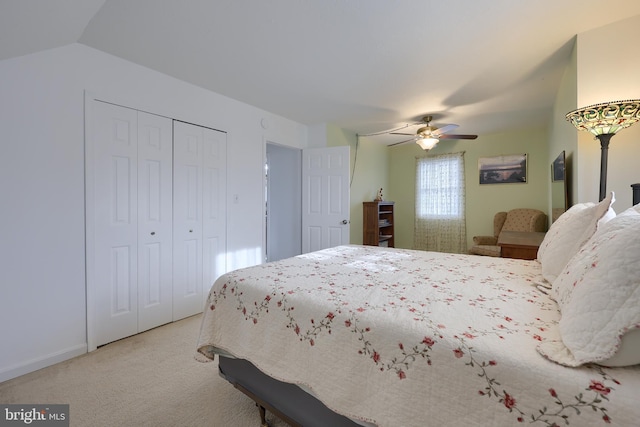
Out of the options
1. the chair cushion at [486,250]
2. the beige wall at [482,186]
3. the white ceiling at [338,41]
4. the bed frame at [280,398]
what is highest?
the white ceiling at [338,41]

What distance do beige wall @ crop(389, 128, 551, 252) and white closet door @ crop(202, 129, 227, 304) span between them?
3.87m

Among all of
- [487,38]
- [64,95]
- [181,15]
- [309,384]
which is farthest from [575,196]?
[64,95]

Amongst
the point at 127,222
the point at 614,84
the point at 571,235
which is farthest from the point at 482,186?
the point at 127,222

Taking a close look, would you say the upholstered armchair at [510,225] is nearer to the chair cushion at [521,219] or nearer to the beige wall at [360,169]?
the chair cushion at [521,219]

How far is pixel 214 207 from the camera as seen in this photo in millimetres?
3229

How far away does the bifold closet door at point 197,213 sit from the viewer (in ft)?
9.51

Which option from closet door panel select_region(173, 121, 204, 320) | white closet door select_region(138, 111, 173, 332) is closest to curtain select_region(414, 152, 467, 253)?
closet door panel select_region(173, 121, 204, 320)

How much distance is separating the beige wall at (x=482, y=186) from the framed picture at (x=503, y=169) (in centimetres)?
7

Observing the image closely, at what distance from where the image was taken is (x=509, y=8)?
1782mm

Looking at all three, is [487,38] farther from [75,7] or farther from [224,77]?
[75,7]

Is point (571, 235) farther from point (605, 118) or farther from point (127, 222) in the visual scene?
point (127, 222)

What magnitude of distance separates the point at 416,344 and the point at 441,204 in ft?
16.6

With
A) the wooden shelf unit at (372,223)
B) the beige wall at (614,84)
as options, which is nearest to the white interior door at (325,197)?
the wooden shelf unit at (372,223)

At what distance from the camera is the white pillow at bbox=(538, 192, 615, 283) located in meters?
1.27
